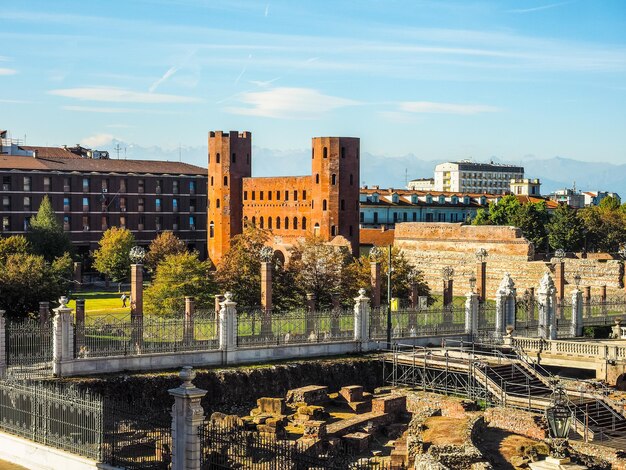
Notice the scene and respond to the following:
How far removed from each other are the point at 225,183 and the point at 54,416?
6754 cm

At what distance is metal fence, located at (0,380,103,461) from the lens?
22.0 m

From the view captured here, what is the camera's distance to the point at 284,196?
89375mm

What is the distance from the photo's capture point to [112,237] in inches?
3504

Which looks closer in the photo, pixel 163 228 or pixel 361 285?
pixel 361 285

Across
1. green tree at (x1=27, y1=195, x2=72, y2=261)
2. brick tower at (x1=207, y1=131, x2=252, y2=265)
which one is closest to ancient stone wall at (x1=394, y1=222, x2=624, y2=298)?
brick tower at (x1=207, y1=131, x2=252, y2=265)

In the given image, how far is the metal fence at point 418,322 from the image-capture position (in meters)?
40.8

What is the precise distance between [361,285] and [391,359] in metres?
18.0

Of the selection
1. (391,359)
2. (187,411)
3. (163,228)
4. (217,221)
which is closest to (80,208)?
(163,228)

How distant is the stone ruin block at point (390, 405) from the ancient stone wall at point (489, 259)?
37.9 metres

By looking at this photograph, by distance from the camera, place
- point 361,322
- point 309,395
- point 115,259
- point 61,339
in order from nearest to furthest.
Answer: point 61,339 < point 309,395 < point 361,322 < point 115,259

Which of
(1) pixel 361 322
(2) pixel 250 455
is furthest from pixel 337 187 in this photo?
(2) pixel 250 455

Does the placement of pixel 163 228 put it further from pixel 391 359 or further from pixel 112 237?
pixel 391 359

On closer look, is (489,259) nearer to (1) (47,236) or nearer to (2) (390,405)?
(1) (47,236)

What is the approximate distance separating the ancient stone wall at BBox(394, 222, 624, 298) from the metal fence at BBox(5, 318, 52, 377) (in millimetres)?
45025
